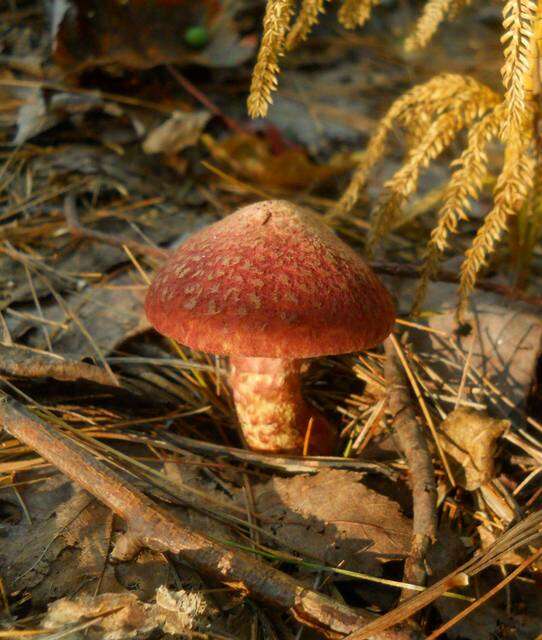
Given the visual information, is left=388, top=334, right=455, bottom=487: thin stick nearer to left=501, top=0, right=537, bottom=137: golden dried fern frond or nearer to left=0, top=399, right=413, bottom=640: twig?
left=0, top=399, right=413, bottom=640: twig

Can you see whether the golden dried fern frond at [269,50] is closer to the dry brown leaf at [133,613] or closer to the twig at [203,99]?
the dry brown leaf at [133,613]

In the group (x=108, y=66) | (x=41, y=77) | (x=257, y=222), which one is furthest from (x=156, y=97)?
(x=257, y=222)

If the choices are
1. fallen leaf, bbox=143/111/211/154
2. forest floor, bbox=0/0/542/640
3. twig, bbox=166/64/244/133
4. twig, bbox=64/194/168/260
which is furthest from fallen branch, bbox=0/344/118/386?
twig, bbox=166/64/244/133

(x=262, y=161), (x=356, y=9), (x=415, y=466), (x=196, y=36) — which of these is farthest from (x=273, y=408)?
(x=196, y=36)

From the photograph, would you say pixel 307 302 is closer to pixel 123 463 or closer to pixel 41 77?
pixel 123 463

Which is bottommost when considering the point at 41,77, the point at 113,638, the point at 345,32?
the point at 113,638

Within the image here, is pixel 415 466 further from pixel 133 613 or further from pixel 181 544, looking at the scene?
pixel 133 613
